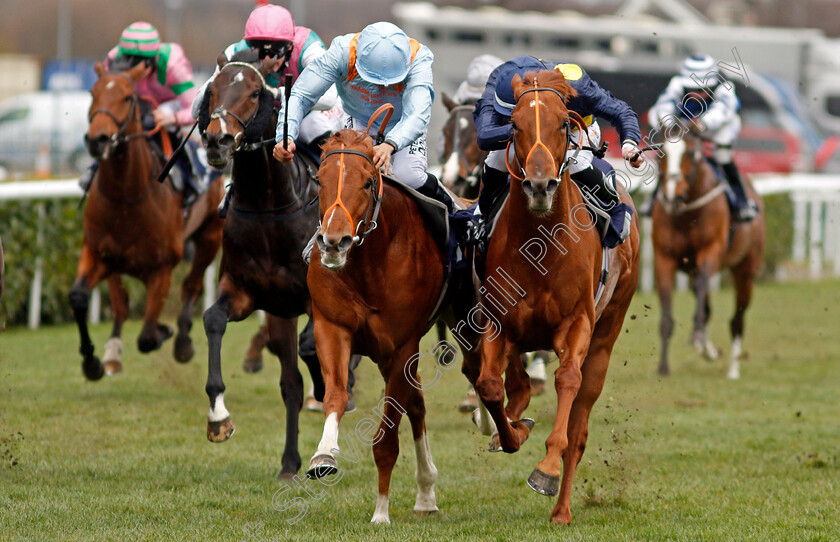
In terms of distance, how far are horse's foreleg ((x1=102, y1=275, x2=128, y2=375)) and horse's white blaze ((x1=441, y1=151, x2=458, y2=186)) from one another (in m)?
2.67

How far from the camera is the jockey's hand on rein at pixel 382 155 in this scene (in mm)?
4777

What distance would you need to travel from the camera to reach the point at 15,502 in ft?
17.6

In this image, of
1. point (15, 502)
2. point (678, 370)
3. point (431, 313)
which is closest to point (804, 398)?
point (678, 370)

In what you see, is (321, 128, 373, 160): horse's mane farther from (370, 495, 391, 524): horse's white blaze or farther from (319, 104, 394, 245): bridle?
(370, 495, 391, 524): horse's white blaze

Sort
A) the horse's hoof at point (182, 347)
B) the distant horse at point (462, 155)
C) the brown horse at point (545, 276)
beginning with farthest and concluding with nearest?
the horse's hoof at point (182, 347) < the distant horse at point (462, 155) < the brown horse at point (545, 276)

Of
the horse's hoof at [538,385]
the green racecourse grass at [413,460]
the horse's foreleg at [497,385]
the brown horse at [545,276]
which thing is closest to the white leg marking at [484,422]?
the green racecourse grass at [413,460]

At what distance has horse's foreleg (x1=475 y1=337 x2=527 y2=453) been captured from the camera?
489 centimetres

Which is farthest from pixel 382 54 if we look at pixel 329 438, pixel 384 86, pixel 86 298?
pixel 86 298

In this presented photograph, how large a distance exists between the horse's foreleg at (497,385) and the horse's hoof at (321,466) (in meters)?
0.77

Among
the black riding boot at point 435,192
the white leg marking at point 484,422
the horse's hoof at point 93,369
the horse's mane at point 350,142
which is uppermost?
the horse's mane at point 350,142

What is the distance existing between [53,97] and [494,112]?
25.5 m

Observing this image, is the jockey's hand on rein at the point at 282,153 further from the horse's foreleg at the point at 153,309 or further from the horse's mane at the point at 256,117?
the horse's foreleg at the point at 153,309

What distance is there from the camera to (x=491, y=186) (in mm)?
5488

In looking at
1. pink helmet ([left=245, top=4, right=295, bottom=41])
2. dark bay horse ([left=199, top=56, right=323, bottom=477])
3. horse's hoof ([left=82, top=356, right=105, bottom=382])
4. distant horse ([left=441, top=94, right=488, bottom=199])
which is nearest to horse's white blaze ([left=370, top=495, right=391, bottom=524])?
dark bay horse ([left=199, top=56, right=323, bottom=477])
